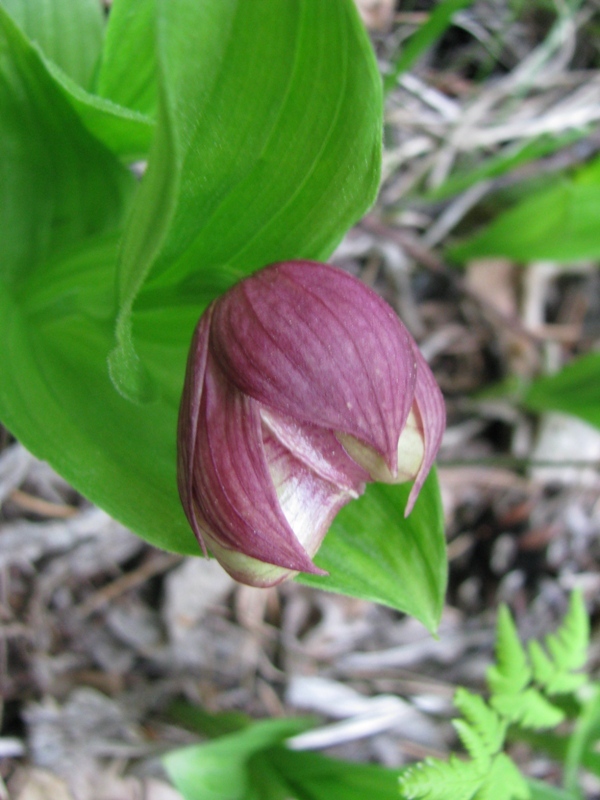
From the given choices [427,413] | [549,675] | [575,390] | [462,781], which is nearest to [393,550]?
[427,413]

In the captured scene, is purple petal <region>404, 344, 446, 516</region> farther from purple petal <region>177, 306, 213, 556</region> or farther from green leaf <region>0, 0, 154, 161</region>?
green leaf <region>0, 0, 154, 161</region>

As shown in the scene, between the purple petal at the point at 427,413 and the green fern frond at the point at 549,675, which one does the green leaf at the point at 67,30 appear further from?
the green fern frond at the point at 549,675

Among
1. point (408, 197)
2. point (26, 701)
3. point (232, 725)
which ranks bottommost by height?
point (232, 725)

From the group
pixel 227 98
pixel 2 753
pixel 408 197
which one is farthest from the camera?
pixel 408 197

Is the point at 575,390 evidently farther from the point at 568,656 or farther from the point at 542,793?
the point at 542,793

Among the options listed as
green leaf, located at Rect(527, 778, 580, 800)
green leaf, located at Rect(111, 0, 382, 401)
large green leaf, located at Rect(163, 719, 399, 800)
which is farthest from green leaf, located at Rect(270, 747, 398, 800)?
green leaf, located at Rect(111, 0, 382, 401)

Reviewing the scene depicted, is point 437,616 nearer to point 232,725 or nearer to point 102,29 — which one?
point 232,725

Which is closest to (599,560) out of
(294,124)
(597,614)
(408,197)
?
(597,614)

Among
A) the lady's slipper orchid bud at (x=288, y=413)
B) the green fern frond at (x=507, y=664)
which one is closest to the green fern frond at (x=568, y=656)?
the green fern frond at (x=507, y=664)
